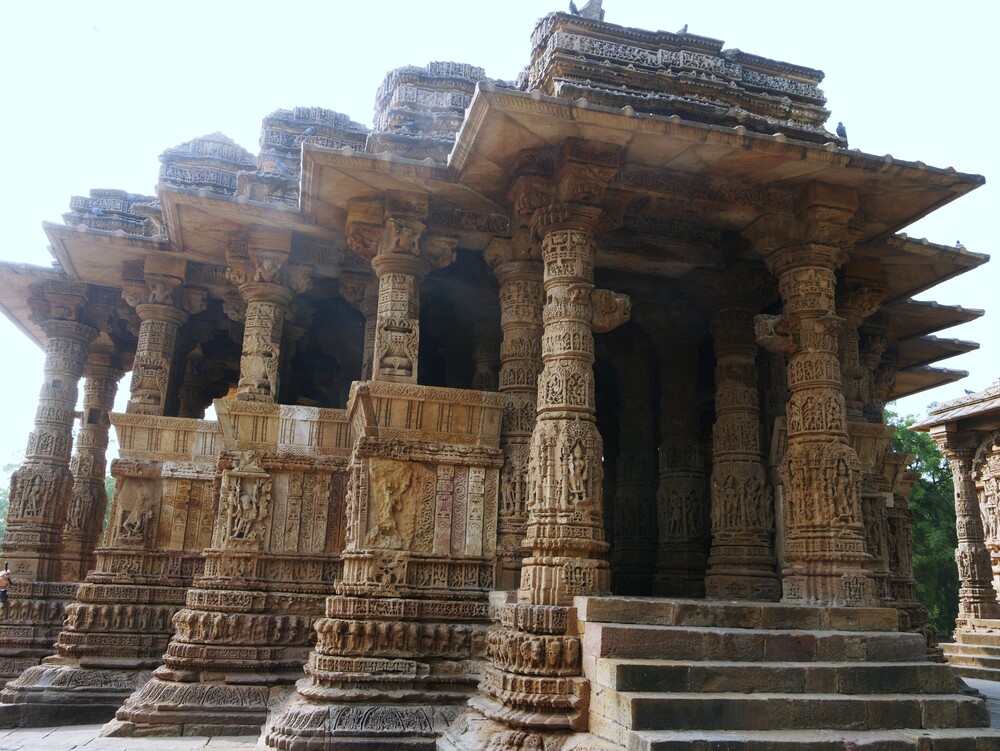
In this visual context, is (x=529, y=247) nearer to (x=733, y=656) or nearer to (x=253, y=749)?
(x=733, y=656)

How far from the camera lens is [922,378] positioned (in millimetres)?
14625

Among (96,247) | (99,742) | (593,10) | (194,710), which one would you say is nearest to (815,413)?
(593,10)

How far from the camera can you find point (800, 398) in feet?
25.1

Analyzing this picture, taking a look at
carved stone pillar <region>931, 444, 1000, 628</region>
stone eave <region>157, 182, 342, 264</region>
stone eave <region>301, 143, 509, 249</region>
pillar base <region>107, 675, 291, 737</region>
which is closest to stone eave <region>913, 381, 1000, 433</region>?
carved stone pillar <region>931, 444, 1000, 628</region>

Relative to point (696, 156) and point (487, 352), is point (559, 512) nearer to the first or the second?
point (696, 156)

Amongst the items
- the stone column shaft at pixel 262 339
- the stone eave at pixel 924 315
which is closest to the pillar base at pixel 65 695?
the stone column shaft at pixel 262 339

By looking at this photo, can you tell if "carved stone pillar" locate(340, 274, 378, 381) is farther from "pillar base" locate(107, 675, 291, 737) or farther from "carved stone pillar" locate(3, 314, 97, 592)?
"carved stone pillar" locate(3, 314, 97, 592)

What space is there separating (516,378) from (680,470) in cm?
350

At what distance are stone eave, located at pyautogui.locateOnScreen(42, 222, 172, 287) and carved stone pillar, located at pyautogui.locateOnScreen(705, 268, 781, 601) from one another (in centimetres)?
703

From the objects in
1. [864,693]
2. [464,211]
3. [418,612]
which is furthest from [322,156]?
[864,693]

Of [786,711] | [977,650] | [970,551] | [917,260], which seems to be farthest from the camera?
[970,551]

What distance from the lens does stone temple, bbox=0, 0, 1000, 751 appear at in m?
6.38

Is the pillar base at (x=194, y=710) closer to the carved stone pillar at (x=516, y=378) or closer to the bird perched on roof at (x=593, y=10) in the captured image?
the carved stone pillar at (x=516, y=378)

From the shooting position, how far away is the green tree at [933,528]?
26.9m
